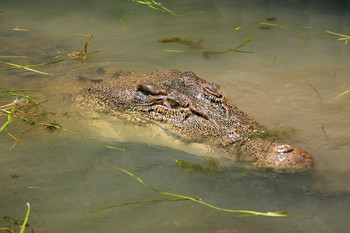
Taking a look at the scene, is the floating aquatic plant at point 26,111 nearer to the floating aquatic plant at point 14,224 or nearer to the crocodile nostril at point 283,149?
the floating aquatic plant at point 14,224

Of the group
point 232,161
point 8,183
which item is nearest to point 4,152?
point 8,183

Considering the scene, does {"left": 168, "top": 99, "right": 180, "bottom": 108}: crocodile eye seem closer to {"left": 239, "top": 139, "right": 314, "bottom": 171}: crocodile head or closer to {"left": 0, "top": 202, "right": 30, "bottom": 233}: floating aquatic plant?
{"left": 239, "top": 139, "right": 314, "bottom": 171}: crocodile head

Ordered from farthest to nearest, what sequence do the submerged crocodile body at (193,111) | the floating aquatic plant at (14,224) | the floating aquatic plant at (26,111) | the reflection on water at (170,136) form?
the floating aquatic plant at (26,111), the submerged crocodile body at (193,111), the reflection on water at (170,136), the floating aquatic plant at (14,224)

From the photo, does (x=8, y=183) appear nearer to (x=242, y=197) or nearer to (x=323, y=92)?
(x=242, y=197)

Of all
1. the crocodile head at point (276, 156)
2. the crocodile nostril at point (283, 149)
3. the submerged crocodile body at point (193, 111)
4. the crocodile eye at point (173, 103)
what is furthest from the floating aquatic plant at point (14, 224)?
the crocodile nostril at point (283, 149)

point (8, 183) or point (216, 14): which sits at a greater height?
point (216, 14)
